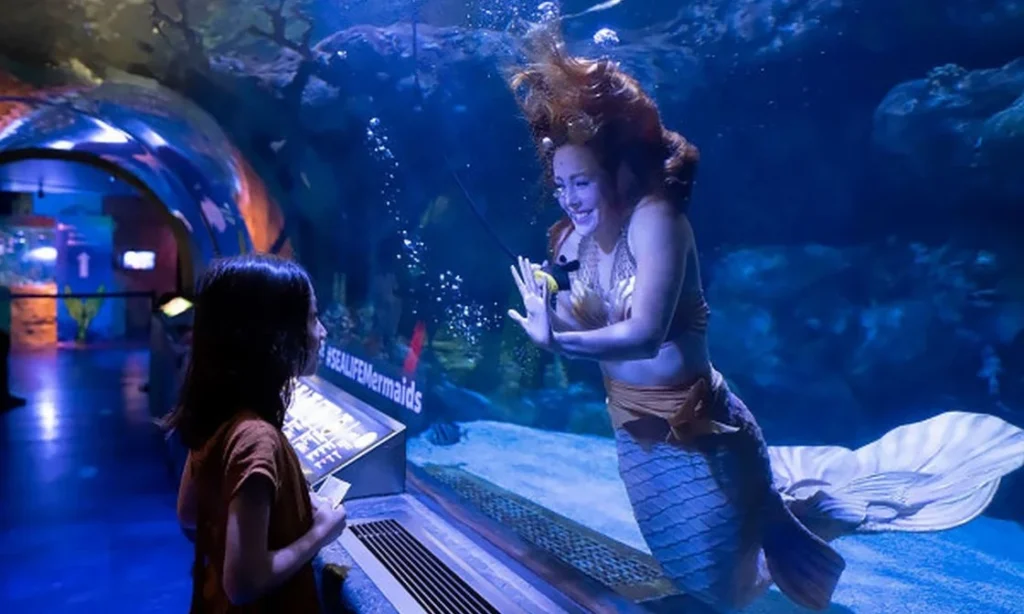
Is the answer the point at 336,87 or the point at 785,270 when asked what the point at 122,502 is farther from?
the point at 785,270

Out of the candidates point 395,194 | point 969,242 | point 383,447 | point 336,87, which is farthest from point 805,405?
point 336,87

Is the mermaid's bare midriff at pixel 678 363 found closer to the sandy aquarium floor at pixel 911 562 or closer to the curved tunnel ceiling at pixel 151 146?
the sandy aquarium floor at pixel 911 562

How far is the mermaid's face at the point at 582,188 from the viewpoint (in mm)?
2475

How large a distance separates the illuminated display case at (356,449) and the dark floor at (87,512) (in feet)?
4.24

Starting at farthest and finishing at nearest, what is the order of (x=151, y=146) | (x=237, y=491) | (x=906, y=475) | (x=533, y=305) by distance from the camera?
1. (x=151, y=146)
2. (x=533, y=305)
3. (x=906, y=475)
4. (x=237, y=491)

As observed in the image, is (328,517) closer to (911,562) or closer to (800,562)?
(800,562)

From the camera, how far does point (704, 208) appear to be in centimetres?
226

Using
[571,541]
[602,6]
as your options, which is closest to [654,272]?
[602,6]

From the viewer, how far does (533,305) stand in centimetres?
294

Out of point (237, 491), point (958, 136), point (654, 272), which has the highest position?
point (958, 136)

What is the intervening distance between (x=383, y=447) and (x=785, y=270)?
7.63 ft

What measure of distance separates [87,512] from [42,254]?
46.0 feet

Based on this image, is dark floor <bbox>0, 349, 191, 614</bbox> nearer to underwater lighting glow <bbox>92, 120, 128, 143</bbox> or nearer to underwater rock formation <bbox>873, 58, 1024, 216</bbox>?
underwater lighting glow <bbox>92, 120, 128, 143</bbox>

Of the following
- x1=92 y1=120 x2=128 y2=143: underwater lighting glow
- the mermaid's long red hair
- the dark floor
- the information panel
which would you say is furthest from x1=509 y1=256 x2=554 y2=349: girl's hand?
x1=92 y1=120 x2=128 y2=143: underwater lighting glow
